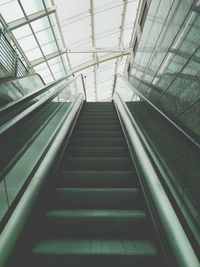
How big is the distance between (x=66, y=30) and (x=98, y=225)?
10.7 m

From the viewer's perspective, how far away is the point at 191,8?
8.87 feet

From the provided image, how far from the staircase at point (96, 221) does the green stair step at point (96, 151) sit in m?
0.03

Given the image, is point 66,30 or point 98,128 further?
point 66,30

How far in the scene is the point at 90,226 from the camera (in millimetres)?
1991

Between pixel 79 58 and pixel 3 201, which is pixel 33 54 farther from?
pixel 3 201

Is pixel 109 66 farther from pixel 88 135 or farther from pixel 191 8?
pixel 191 8

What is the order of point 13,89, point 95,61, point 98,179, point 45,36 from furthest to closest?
1. point 95,61
2. point 45,36
3. point 13,89
4. point 98,179

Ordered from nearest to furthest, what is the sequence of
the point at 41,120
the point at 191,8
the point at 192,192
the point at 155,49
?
the point at 192,192 < the point at 191,8 < the point at 41,120 < the point at 155,49

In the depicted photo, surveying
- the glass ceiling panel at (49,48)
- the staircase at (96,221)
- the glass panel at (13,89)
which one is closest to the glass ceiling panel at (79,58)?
the glass ceiling panel at (49,48)

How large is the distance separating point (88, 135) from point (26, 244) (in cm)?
255

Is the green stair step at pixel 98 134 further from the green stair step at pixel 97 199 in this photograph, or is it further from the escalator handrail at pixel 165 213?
the green stair step at pixel 97 199

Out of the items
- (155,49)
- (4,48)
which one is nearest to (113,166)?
(155,49)

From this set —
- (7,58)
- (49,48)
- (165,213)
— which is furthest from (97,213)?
(49,48)

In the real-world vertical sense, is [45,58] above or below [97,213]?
above
